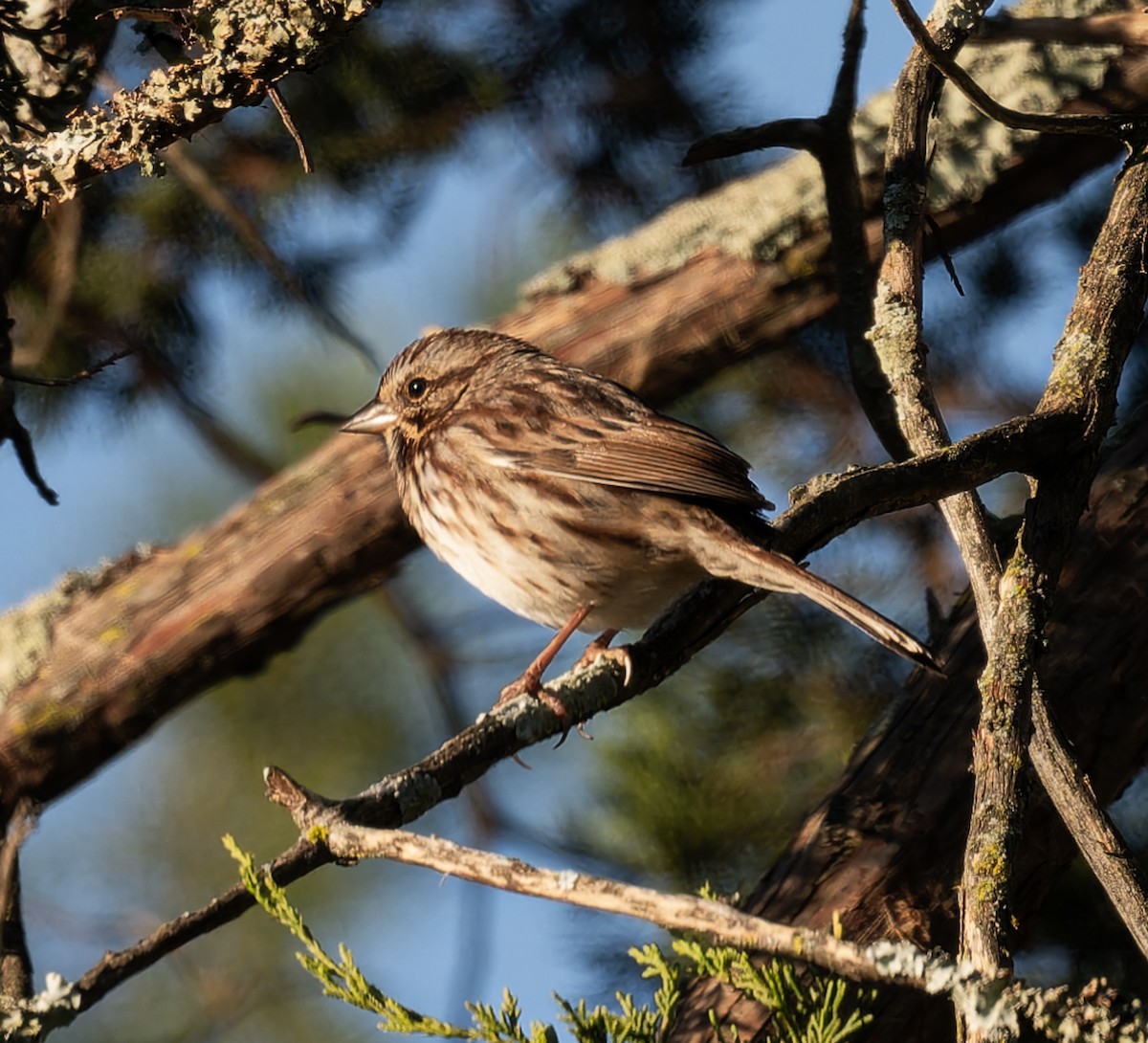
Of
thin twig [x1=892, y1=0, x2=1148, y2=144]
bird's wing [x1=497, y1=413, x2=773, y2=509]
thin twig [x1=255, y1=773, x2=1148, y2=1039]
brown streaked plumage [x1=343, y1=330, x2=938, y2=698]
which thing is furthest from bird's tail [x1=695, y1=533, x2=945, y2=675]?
thin twig [x1=892, y1=0, x2=1148, y2=144]

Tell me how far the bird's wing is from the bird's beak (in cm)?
61

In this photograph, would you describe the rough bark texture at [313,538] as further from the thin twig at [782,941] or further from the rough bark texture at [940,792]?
the thin twig at [782,941]

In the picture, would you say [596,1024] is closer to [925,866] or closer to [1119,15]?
[925,866]

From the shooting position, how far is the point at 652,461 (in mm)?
3926

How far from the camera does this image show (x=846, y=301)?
4016 mm

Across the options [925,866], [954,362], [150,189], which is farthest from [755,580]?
[150,189]

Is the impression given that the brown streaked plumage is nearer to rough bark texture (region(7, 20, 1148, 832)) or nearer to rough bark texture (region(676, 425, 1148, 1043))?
rough bark texture (region(676, 425, 1148, 1043))

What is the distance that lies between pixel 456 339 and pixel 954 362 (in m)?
1.97

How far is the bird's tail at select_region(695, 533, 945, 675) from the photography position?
3.05 m

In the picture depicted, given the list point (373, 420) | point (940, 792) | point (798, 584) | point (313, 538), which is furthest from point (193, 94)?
point (313, 538)

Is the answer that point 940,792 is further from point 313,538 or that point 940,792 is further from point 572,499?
point 313,538

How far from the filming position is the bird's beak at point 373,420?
4.68 meters

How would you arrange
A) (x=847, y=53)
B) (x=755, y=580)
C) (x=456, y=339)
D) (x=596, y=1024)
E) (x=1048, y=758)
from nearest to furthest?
1. (x=596, y=1024)
2. (x=1048, y=758)
3. (x=755, y=580)
4. (x=847, y=53)
5. (x=456, y=339)

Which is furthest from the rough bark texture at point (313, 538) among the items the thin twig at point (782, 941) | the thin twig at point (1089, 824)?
the thin twig at point (782, 941)
